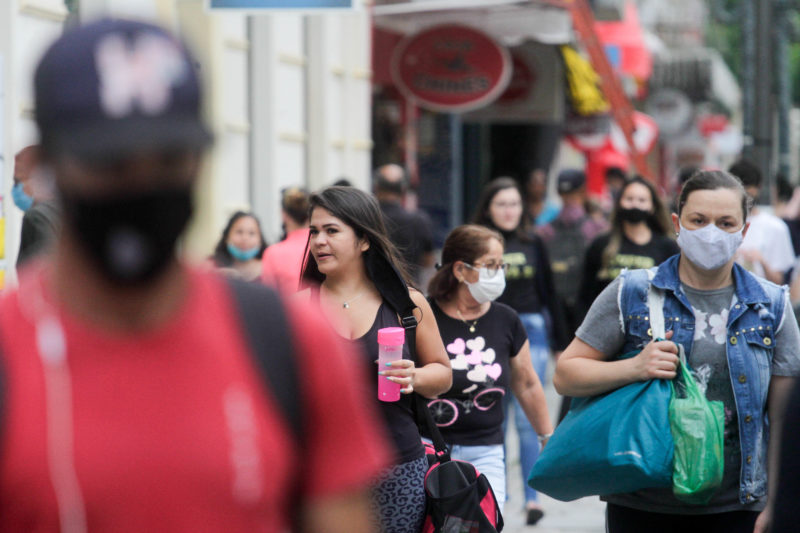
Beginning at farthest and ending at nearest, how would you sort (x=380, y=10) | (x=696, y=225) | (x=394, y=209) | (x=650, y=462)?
(x=380, y=10), (x=394, y=209), (x=696, y=225), (x=650, y=462)

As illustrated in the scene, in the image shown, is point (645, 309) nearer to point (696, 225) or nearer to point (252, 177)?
point (696, 225)

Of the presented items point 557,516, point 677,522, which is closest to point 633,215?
point 557,516

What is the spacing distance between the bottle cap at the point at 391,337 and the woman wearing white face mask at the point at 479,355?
4.14 feet

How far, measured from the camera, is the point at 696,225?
4375 mm

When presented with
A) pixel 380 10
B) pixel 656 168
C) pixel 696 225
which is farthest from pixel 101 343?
pixel 656 168

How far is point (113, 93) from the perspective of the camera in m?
1.62

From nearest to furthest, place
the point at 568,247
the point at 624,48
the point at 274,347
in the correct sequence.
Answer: the point at 274,347, the point at 568,247, the point at 624,48

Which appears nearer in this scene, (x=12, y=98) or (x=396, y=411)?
(x=396, y=411)

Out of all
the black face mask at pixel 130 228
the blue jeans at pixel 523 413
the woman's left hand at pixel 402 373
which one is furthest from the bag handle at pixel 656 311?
the blue jeans at pixel 523 413

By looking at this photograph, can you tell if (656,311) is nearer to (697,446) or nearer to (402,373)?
(697,446)

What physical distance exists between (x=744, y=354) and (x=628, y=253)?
4.18 meters

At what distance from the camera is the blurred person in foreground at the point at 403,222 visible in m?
8.48

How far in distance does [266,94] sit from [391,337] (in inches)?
298

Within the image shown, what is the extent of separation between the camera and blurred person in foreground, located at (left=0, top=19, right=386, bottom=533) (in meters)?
1.63
